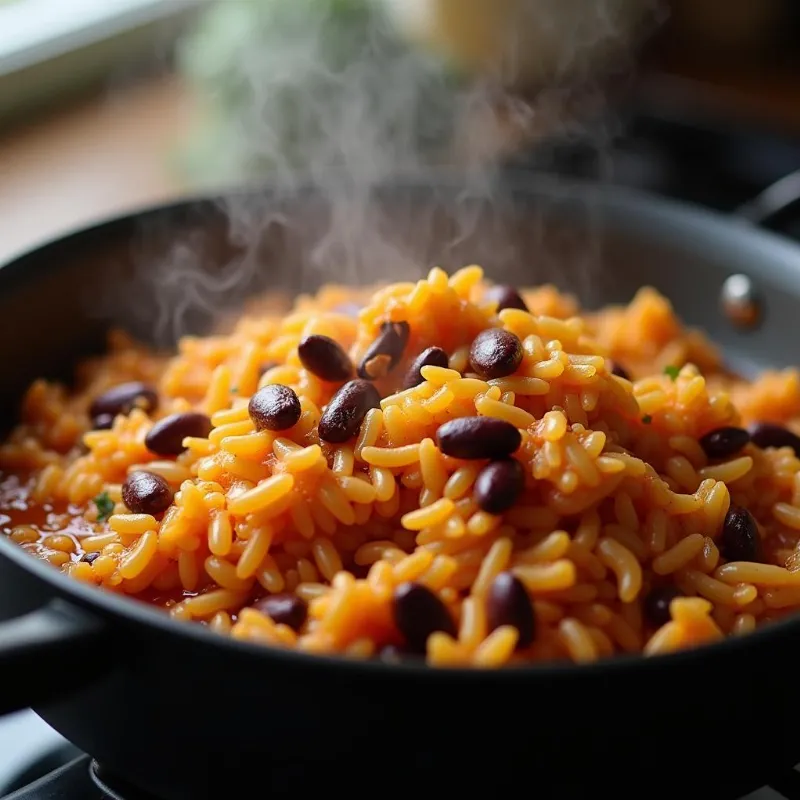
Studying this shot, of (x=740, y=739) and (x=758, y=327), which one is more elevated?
(x=758, y=327)

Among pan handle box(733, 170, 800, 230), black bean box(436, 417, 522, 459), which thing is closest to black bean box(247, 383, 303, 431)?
black bean box(436, 417, 522, 459)

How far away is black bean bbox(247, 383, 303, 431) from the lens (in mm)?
2045

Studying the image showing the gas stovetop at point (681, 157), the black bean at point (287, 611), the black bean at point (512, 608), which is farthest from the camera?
the gas stovetop at point (681, 157)

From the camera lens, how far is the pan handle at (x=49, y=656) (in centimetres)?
147

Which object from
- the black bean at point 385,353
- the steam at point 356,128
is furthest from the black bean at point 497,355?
the steam at point 356,128

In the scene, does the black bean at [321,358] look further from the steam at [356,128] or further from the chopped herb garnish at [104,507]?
the steam at [356,128]

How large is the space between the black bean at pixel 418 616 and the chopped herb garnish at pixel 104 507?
856 mm

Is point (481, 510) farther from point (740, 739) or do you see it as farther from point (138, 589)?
point (138, 589)

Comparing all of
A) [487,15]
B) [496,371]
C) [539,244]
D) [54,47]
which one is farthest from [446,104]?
[496,371]

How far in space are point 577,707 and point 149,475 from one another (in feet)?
3.59

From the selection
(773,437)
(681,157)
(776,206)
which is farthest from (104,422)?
(681,157)

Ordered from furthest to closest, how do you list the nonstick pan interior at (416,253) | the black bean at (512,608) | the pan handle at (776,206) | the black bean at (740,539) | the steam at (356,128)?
the pan handle at (776,206) → the steam at (356,128) → the nonstick pan interior at (416,253) → the black bean at (740,539) → the black bean at (512,608)

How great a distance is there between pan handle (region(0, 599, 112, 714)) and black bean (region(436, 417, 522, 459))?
707 millimetres

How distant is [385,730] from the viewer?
142cm
